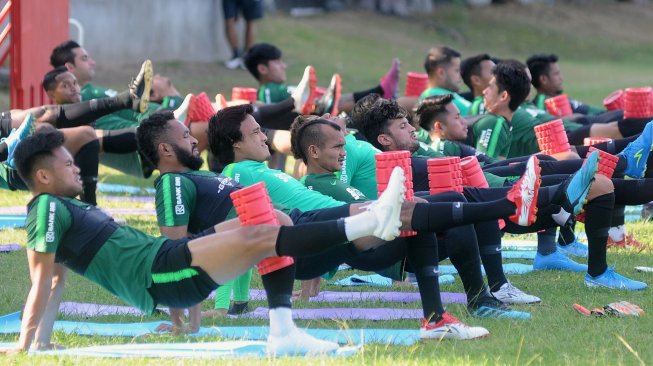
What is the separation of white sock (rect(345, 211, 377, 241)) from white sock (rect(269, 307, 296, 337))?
0.51 metres

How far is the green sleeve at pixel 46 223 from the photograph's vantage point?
597 centimetres

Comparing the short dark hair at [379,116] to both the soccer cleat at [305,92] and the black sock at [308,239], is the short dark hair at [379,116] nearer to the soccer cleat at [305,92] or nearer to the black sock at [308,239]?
the black sock at [308,239]

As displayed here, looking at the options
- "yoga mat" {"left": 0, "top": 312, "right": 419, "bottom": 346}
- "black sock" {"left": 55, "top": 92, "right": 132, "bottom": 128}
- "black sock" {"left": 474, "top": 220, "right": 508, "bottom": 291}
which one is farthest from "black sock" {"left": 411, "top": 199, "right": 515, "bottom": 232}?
"black sock" {"left": 55, "top": 92, "right": 132, "bottom": 128}

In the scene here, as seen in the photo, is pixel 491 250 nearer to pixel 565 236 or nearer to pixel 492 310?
pixel 492 310

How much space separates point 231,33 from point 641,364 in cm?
1680

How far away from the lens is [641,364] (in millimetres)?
5746

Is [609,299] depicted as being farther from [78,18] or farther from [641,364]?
[78,18]

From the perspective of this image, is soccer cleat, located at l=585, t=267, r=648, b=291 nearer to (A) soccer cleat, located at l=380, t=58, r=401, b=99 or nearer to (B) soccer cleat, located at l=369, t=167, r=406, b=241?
(B) soccer cleat, located at l=369, t=167, r=406, b=241

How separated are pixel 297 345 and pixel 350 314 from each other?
1292 millimetres

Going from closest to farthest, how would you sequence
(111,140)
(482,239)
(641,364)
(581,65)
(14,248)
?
1. (641,364)
2. (482,239)
3. (14,248)
4. (111,140)
5. (581,65)

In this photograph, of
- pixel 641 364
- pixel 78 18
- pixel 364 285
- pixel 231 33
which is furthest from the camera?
pixel 231 33

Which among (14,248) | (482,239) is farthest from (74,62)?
(482,239)

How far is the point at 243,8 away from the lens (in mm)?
21781

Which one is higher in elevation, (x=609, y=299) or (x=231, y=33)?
(x=609, y=299)
